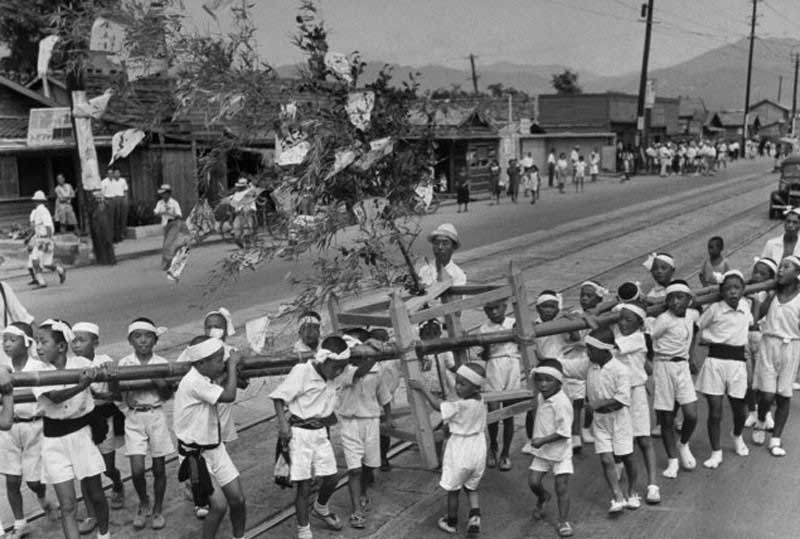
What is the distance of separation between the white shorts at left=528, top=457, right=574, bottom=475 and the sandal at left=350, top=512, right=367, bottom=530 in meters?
1.30

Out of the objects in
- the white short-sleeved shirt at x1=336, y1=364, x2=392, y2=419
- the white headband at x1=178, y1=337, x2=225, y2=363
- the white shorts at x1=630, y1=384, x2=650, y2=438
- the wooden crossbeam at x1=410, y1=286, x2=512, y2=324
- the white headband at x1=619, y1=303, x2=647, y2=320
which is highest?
the wooden crossbeam at x1=410, y1=286, x2=512, y2=324

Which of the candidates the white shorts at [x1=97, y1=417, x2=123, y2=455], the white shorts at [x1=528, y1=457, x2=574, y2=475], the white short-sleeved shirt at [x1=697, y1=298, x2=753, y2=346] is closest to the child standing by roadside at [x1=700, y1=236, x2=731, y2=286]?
the white short-sleeved shirt at [x1=697, y1=298, x2=753, y2=346]

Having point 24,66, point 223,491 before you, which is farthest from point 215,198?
point 24,66

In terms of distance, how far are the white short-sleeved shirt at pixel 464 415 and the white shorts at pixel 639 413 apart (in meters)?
1.40

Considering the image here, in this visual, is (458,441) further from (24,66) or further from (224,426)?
(24,66)

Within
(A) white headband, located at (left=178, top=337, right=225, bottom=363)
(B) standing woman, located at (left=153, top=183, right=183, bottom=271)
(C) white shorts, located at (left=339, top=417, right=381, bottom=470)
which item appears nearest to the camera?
(A) white headband, located at (left=178, top=337, right=225, bottom=363)

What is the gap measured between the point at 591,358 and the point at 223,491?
115 inches

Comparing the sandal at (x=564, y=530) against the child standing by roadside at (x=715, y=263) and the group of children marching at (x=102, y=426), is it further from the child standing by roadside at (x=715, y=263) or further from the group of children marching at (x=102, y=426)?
the child standing by roadside at (x=715, y=263)

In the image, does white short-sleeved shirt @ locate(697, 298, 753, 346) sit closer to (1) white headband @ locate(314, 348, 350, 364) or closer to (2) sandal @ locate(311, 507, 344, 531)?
(1) white headband @ locate(314, 348, 350, 364)

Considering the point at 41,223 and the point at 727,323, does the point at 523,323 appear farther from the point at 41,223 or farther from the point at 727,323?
the point at 41,223

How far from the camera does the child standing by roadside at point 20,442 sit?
5.87 meters

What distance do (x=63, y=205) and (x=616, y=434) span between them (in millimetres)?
19121

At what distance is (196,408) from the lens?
552cm

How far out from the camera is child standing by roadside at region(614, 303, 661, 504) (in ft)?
21.5
